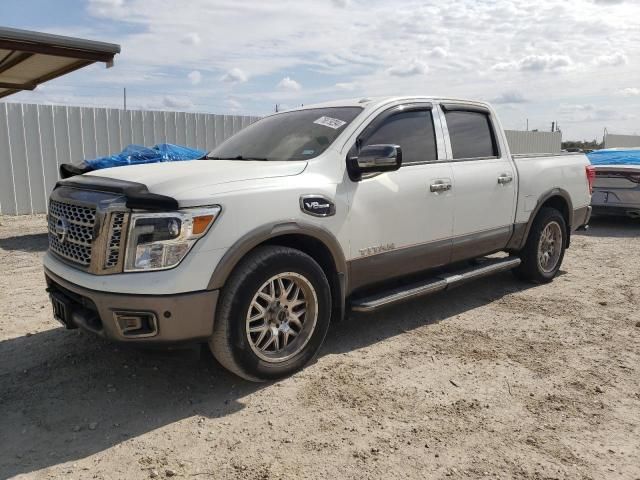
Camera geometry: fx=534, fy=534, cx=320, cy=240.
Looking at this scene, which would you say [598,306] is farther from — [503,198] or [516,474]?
[516,474]

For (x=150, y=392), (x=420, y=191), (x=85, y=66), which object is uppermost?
(x=85, y=66)

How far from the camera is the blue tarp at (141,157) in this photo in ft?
27.4

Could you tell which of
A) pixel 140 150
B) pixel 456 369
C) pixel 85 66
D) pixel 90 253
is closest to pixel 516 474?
pixel 456 369

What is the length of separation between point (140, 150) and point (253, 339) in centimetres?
654

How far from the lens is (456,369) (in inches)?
152

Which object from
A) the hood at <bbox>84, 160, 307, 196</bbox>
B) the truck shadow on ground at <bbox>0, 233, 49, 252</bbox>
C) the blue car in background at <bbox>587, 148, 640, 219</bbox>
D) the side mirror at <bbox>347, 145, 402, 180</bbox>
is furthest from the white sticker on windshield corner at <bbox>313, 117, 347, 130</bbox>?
the blue car in background at <bbox>587, 148, 640, 219</bbox>

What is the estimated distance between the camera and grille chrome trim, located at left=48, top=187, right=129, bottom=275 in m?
3.05

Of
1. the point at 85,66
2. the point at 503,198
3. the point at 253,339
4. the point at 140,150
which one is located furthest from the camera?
the point at 140,150

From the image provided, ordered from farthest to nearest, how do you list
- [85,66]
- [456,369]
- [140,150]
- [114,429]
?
[140,150] < [85,66] < [456,369] < [114,429]

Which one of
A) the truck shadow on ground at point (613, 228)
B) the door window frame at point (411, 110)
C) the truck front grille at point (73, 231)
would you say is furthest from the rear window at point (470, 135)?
the truck shadow on ground at point (613, 228)

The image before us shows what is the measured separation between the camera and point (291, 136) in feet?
14.2

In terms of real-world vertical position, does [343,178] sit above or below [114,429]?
above

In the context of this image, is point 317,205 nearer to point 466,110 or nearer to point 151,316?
point 151,316

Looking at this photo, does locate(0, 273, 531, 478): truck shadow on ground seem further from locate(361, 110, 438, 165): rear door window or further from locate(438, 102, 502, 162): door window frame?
locate(438, 102, 502, 162): door window frame
